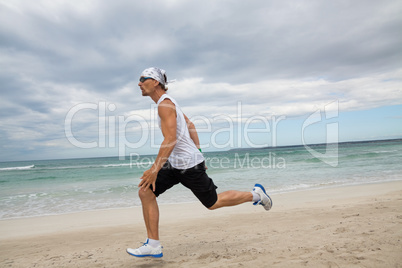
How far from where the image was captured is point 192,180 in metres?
2.83

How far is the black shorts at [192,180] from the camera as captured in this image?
2.82 meters

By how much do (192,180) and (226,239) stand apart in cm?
146

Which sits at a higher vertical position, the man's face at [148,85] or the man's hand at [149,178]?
the man's face at [148,85]

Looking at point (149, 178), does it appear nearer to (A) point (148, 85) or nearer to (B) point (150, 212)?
(B) point (150, 212)

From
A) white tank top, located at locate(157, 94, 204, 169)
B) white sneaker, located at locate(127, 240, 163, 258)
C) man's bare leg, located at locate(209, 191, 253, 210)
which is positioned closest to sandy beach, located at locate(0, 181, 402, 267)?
white sneaker, located at locate(127, 240, 163, 258)

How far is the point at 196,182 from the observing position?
111 inches

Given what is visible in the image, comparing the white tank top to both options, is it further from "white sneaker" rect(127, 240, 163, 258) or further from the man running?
"white sneaker" rect(127, 240, 163, 258)

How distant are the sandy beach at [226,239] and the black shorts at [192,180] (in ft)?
2.25

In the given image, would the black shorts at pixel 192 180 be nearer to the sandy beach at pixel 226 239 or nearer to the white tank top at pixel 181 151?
the white tank top at pixel 181 151

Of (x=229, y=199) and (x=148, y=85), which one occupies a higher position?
(x=148, y=85)

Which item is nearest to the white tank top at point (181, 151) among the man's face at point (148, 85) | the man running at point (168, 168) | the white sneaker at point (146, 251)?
the man running at point (168, 168)

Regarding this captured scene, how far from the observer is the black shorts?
Result: 282 centimetres

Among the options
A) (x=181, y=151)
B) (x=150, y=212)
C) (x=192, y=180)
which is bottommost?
(x=150, y=212)

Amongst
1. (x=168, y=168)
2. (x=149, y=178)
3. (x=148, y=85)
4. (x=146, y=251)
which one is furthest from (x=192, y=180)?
(x=148, y=85)
